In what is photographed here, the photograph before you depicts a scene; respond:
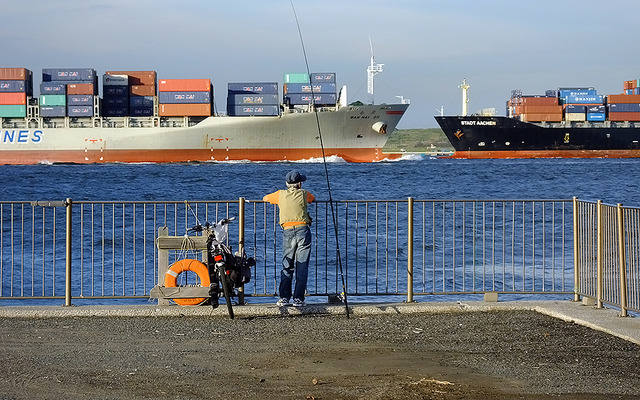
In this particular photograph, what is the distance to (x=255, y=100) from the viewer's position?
229 ft

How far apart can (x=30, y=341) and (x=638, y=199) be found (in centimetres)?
3389

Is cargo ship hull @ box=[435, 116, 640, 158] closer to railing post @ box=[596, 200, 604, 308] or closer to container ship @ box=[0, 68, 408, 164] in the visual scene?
container ship @ box=[0, 68, 408, 164]

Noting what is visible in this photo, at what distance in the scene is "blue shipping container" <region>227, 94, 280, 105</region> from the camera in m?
69.4

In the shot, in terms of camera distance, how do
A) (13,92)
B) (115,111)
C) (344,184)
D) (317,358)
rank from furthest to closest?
(13,92) → (115,111) → (344,184) → (317,358)

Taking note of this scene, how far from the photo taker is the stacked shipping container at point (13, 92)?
69688mm

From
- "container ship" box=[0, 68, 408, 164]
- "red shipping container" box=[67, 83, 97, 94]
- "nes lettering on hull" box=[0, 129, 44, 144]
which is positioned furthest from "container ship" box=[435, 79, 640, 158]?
"nes lettering on hull" box=[0, 129, 44, 144]

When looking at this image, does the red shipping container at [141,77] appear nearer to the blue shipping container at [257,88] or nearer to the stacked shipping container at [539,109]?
the blue shipping container at [257,88]

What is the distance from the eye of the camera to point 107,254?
18859mm

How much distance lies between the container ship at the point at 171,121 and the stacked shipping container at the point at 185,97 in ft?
0.27

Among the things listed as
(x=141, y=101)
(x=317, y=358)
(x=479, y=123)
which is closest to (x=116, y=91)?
(x=141, y=101)

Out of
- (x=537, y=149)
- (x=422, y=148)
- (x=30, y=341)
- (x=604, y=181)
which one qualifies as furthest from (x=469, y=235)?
(x=422, y=148)

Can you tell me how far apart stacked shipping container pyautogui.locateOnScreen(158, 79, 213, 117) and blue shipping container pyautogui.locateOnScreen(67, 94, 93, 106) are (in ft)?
18.2

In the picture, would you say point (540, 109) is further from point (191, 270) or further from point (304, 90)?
point (191, 270)

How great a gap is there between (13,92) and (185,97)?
14.5m
